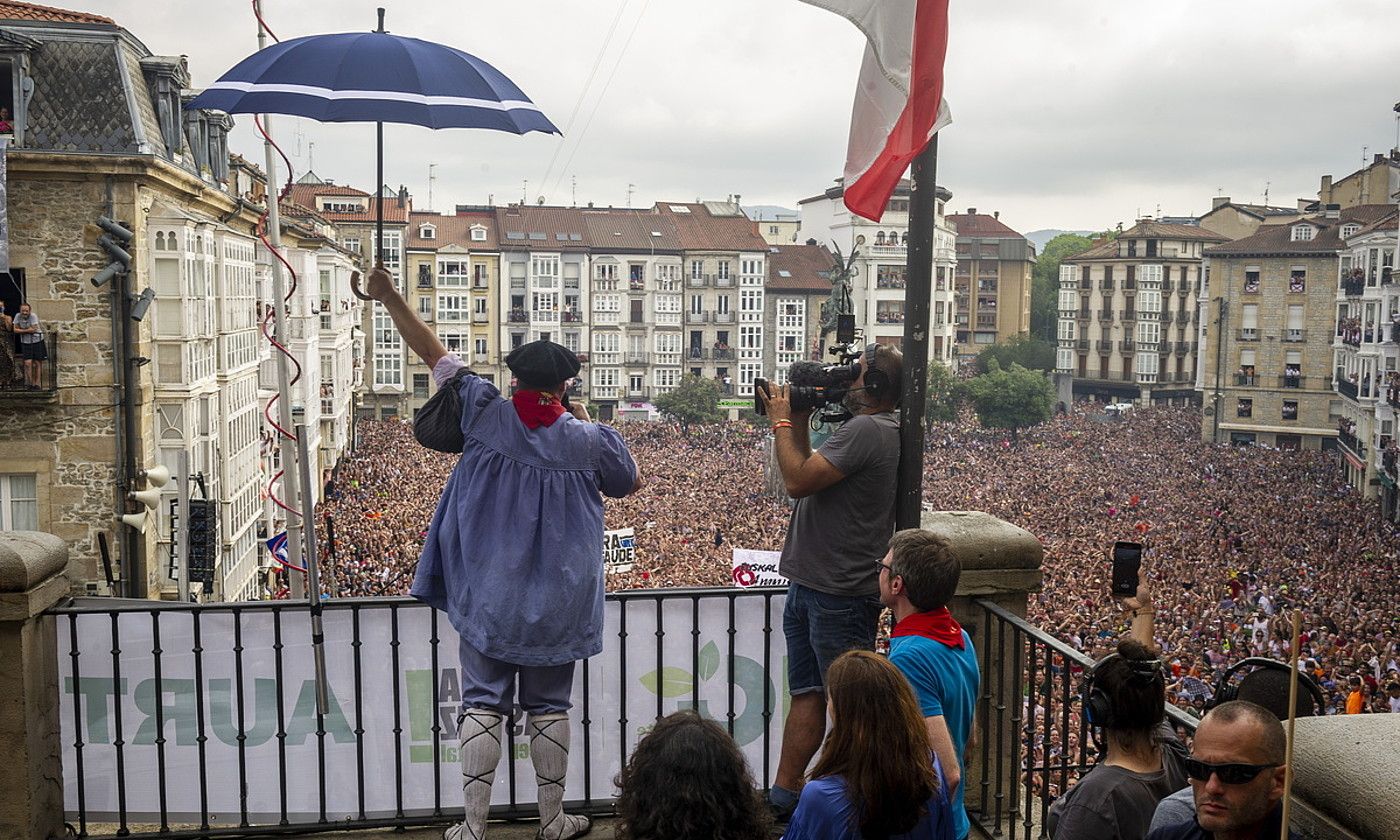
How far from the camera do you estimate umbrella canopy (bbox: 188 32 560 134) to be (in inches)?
187

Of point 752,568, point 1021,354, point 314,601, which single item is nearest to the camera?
point 314,601

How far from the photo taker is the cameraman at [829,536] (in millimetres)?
4513

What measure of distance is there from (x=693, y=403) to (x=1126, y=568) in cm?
6849

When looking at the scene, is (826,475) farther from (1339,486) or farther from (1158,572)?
(1339,486)

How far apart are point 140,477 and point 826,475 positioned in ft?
68.0

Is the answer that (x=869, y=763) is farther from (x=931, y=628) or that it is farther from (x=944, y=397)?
(x=944, y=397)

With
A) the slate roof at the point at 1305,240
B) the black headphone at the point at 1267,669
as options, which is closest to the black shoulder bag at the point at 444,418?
the black headphone at the point at 1267,669

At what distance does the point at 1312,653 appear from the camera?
19234 mm

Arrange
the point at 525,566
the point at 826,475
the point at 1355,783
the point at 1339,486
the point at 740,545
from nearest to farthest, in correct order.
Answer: the point at 1355,783 → the point at 525,566 → the point at 826,475 → the point at 740,545 → the point at 1339,486

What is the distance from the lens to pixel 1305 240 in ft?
228

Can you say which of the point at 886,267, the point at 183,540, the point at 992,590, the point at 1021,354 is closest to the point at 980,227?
the point at 1021,354

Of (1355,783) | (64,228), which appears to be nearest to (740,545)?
(64,228)

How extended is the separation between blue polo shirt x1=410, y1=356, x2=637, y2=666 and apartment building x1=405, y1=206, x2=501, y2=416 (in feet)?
238

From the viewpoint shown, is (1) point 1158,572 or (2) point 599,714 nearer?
(2) point 599,714
